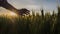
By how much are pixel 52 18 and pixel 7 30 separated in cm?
81

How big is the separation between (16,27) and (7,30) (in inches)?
6.6

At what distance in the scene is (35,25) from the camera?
3.84 m

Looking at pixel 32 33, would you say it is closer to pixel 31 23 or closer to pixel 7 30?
pixel 31 23

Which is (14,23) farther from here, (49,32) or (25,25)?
(49,32)

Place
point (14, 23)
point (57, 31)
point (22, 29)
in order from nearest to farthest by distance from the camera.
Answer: point (57, 31), point (22, 29), point (14, 23)

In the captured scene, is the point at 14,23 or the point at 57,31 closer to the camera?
the point at 57,31

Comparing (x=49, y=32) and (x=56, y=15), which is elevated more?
(x=56, y=15)

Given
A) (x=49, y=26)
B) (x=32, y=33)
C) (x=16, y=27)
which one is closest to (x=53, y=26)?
(x=49, y=26)

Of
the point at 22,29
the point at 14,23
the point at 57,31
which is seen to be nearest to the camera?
the point at 57,31

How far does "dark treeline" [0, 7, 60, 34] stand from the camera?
3.74 metres

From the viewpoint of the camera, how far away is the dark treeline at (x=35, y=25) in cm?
374

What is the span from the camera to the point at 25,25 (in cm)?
400

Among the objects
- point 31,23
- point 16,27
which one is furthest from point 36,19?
point 16,27

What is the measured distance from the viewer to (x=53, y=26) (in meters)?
3.76
